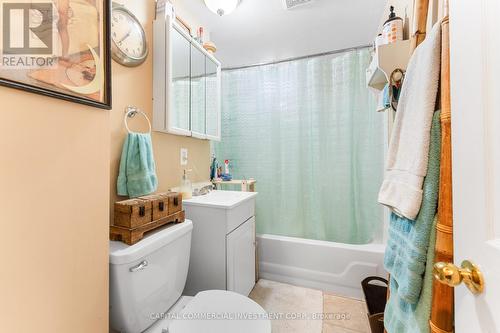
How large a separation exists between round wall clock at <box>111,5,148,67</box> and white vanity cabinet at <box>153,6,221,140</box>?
4.2 inches

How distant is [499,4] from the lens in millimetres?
363

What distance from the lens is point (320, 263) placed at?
69.8 inches

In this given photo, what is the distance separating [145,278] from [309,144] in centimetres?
161

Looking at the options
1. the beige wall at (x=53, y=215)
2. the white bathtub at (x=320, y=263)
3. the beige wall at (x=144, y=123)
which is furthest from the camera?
the white bathtub at (x=320, y=263)

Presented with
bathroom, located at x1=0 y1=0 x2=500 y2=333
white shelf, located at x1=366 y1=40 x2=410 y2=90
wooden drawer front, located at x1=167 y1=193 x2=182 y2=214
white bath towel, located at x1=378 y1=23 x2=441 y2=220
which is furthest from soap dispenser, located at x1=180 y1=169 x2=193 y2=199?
white shelf, located at x1=366 y1=40 x2=410 y2=90

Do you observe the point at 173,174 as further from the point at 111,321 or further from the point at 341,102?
the point at 341,102

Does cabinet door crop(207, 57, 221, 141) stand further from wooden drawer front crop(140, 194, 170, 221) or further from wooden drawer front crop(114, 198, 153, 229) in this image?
wooden drawer front crop(114, 198, 153, 229)

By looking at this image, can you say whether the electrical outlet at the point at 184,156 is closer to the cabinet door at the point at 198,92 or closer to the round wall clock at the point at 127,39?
the cabinet door at the point at 198,92

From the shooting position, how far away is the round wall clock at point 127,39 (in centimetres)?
105

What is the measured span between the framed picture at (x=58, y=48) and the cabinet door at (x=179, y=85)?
21.9 inches

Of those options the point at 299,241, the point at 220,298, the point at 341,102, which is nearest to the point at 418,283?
the point at 220,298

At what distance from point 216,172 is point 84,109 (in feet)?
4.45

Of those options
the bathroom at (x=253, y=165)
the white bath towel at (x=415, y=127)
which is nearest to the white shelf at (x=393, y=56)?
the bathroom at (x=253, y=165)

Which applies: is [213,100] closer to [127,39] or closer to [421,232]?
[127,39]
